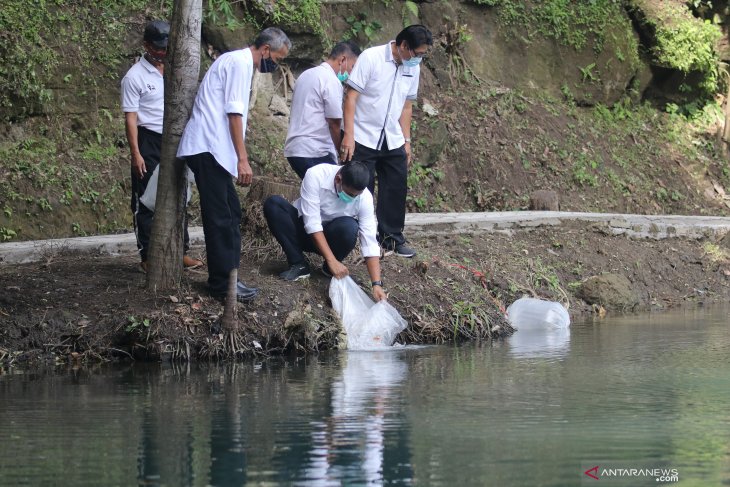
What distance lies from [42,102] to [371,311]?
6.19 m

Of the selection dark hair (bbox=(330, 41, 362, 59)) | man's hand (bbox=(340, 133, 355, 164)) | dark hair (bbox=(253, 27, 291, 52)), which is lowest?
man's hand (bbox=(340, 133, 355, 164))

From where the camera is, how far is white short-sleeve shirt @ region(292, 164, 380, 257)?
28.8 ft

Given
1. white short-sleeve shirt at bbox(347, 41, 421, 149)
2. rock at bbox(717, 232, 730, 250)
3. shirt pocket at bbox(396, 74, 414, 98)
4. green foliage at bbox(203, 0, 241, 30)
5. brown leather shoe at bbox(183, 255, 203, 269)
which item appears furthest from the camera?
green foliage at bbox(203, 0, 241, 30)

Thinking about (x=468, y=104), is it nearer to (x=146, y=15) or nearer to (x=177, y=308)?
(x=146, y=15)

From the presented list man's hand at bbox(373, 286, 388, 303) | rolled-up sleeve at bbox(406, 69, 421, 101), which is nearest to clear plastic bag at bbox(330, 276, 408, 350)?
A: man's hand at bbox(373, 286, 388, 303)

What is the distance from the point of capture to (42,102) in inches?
522

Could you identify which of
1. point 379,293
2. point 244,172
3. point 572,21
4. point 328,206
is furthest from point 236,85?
point 572,21

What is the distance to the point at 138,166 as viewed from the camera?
888 cm

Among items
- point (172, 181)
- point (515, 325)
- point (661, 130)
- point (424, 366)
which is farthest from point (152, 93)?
point (661, 130)

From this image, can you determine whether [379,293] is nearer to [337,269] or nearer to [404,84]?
[337,269]

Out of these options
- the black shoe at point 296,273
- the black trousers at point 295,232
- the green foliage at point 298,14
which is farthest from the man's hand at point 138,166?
the green foliage at point 298,14

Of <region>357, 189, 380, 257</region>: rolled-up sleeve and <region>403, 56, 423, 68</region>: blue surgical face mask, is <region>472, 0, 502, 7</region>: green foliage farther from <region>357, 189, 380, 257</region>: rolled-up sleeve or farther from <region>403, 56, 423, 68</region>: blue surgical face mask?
<region>357, 189, 380, 257</region>: rolled-up sleeve

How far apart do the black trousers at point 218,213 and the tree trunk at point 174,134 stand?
1.04 ft

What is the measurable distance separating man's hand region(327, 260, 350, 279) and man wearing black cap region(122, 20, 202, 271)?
46.4 inches
